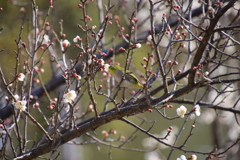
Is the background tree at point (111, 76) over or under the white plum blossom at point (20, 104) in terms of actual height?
over

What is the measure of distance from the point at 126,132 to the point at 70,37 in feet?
11.0

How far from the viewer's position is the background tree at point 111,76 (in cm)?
229

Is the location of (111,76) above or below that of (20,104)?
above

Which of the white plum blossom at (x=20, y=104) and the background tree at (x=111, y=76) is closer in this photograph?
the white plum blossom at (x=20, y=104)

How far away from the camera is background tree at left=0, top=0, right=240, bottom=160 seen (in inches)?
90.1

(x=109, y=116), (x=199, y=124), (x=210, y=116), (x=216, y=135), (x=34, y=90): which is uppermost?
(x=199, y=124)

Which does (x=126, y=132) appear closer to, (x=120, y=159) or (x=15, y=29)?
(x=120, y=159)

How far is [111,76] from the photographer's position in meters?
3.59

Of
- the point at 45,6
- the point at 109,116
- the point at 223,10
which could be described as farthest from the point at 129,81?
the point at 45,6

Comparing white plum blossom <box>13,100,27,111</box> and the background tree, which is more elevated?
the background tree

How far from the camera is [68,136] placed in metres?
2.50

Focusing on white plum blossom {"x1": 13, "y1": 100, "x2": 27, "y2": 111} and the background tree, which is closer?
white plum blossom {"x1": 13, "y1": 100, "x2": 27, "y2": 111}

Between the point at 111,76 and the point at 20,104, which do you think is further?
the point at 111,76

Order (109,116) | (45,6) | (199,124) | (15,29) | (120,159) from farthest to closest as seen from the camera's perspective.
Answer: (199,124) < (120,159) < (45,6) < (15,29) < (109,116)
